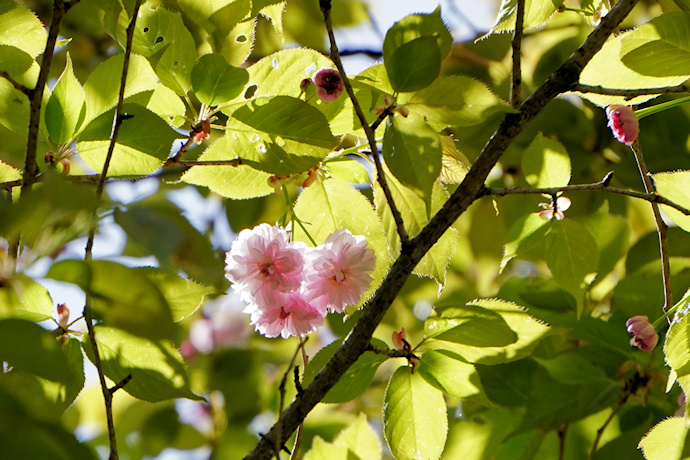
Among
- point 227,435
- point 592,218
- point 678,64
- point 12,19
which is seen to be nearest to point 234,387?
point 227,435

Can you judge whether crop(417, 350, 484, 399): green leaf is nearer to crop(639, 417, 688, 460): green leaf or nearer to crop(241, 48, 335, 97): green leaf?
crop(639, 417, 688, 460): green leaf

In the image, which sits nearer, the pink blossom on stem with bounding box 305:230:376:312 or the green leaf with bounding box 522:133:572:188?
the pink blossom on stem with bounding box 305:230:376:312

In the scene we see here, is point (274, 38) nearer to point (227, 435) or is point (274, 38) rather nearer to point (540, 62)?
point (540, 62)

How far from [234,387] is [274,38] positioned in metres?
0.84

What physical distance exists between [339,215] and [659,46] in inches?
15.5

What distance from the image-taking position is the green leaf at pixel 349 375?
0.74 meters

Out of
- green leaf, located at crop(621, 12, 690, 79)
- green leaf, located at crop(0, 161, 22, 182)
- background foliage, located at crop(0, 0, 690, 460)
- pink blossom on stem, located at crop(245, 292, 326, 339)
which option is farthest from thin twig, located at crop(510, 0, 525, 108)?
green leaf, located at crop(0, 161, 22, 182)

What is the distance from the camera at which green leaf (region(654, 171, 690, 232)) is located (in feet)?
2.45

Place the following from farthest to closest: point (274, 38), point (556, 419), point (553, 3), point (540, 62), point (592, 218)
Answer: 1. point (274, 38)
2. point (540, 62)
3. point (592, 218)
4. point (556, 419)
5. point (553, 3)

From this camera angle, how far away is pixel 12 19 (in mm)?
721

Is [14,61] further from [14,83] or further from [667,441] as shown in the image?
[667,441]

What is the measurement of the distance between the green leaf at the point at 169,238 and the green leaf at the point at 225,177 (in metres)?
0.43

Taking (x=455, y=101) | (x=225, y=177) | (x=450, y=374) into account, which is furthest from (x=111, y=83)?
(x=450, y=374)

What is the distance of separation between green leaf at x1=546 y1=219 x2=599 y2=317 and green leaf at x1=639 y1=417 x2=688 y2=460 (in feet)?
0.51
